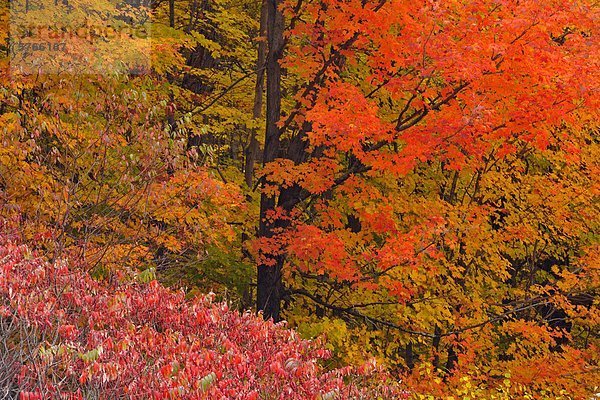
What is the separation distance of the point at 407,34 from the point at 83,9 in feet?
20.9

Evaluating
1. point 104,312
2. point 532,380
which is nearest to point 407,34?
point 104,312

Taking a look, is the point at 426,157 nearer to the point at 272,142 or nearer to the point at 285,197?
the point at 285,197

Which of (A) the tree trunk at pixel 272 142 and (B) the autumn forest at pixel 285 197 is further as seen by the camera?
(A) the tree trunk at pixel 272 142

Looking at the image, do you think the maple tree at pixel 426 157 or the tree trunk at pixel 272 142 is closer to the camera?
the maple tree at pixel 426 157

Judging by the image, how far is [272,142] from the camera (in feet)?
41.7

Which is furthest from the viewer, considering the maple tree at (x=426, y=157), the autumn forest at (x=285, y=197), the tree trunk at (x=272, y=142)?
the tree trunk at (x=272, y=142)

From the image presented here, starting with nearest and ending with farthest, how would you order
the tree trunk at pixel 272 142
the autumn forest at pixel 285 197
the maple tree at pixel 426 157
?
the autumn forest at pixel 285 197
the maple tree at pixel 426 157
the tree trunk at pixel 272 142

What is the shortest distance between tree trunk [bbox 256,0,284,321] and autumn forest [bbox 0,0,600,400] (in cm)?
5

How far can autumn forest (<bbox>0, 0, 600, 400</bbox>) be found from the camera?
501 centimetres

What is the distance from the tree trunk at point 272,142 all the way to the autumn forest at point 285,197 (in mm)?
46

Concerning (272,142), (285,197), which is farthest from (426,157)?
(272,142)

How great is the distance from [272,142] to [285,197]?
1.17m

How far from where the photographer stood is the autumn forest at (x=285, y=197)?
5012 millimetres

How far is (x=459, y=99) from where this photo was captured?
1079 cm
